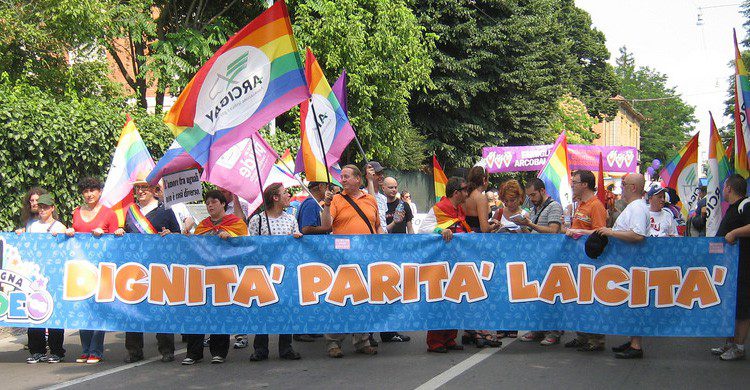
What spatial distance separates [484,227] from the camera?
9203 mm

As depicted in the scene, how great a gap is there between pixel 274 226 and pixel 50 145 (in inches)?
201

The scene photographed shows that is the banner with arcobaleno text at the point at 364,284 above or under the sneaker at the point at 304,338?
above

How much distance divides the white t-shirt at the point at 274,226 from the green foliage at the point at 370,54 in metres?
13.8

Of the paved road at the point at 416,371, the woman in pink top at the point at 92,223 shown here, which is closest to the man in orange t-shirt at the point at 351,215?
the paved road at the point at 416,371

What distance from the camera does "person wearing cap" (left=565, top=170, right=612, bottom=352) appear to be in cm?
912

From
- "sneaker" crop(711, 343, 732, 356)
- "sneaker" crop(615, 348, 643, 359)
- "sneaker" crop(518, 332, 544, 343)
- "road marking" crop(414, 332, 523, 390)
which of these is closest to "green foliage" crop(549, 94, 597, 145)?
"sneaker" crop(518, 332, 544, 343)

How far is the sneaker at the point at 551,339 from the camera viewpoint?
964cm

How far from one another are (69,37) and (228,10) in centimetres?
848

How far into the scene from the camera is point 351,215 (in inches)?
352

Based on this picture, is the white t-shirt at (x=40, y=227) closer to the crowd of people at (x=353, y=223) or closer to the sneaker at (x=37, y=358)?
the crowd of people at (x=353, y=223)

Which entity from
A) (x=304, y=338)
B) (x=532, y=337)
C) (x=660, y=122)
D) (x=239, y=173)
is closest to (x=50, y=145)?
(x=239, y=173)

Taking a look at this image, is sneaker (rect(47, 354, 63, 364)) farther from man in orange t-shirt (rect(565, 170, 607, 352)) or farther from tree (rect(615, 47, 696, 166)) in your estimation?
tree (rect(615, 47, 696, 166))

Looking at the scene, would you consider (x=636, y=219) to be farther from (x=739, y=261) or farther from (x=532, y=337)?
(x=532, y=337)

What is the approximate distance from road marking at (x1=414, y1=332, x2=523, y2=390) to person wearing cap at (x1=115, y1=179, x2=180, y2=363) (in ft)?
9.24
